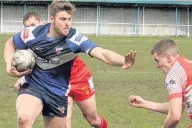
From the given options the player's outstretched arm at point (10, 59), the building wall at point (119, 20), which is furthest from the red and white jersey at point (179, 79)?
the building wall at point (119, 20)

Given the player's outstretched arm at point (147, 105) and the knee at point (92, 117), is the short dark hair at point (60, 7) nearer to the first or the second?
the player's outstretched arm at point (147, 105)

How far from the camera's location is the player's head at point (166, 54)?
6.41 metres

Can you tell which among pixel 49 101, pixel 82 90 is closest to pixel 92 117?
pixel 82 90

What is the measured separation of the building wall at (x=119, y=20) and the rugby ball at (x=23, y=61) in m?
44.3

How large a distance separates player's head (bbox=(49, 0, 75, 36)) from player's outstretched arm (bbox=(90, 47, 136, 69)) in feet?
1.67

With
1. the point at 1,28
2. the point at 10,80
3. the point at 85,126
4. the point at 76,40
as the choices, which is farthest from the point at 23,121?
the point at 1,28

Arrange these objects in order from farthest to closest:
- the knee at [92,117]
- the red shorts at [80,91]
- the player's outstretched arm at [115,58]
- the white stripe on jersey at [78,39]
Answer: the knee at [92,117]
the red shorts at [80,91]
the white stripe on jersey at [78,39]
the player's outstretched arm at [115,58]

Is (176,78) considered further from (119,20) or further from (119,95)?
(119,20)

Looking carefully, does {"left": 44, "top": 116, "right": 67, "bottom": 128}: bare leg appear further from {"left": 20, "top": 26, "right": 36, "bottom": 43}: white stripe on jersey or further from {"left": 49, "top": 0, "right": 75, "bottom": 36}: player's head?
{"left": 49, "top": 0, "right": 75, "bottom": 36}: player's head

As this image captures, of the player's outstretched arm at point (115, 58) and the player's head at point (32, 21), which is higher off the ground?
the player's head at point (32, 21)

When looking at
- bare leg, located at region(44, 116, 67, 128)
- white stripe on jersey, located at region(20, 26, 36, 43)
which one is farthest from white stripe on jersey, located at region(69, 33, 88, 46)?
bare leg, located at region(44, 116, 67, 128)

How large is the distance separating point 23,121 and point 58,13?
4.92 feet

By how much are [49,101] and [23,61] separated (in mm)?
710

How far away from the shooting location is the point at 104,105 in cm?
1329
